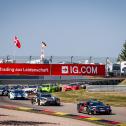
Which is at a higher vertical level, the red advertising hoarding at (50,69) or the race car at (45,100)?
the red advertising hoarding at (50,69)

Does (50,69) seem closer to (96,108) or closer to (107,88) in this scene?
(107,88)

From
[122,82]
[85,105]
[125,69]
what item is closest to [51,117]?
[85,105]

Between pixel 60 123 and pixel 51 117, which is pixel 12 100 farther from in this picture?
pixel 60 123

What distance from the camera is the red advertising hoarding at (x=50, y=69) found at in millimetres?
66500

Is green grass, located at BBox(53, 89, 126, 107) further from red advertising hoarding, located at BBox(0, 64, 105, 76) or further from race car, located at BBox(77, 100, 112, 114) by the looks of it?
race car, located at BBox(77, 100, 112, 114)

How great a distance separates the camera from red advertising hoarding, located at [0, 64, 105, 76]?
218ft

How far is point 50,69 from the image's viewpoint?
67.1 metres


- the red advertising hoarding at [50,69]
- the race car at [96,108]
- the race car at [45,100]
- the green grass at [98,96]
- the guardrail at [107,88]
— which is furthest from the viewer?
the guardrail at [107,88]

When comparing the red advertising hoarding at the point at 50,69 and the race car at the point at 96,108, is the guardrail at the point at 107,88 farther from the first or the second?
the race car at the point at 96,108

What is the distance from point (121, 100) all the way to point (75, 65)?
1375cm

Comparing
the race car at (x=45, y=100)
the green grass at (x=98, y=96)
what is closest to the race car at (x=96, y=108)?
the race car at (x=45, y=100)

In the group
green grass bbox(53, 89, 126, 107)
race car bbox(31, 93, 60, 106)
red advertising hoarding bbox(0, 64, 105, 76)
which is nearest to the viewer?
race car bbox(31, 93, 60, 106)

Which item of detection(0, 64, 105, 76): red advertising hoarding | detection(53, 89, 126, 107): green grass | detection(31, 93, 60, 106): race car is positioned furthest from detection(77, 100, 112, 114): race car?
detection(0, 64, 105, 76): red advertising hoarding

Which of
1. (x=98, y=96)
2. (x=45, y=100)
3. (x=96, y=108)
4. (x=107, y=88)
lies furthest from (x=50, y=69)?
(x=96, y=108)
